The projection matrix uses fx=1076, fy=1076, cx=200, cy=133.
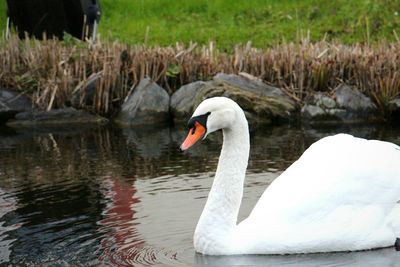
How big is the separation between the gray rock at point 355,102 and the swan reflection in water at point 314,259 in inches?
280

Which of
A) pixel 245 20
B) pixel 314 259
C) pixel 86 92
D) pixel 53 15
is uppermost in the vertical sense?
pixel 53 15

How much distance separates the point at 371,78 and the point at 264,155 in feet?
11.0

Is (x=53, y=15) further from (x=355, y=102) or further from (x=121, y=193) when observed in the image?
(x=121, y=193)

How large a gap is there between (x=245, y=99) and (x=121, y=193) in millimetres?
5014

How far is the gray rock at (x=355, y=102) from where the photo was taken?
14.5 m

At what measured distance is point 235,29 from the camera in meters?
20.8

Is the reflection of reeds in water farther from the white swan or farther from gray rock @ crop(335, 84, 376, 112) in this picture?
the white swan

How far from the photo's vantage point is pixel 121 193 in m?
9.84

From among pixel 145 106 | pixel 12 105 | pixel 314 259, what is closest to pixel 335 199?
pixel 314 259

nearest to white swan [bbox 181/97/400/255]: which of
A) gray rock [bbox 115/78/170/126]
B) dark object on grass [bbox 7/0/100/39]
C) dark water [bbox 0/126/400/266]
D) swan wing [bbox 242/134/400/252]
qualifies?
swan wing [bbox 242/134/400/252]

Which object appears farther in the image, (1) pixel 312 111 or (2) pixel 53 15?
(2) pixel 53 15

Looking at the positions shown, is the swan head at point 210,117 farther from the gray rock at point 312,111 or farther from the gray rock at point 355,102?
the gray rock at point 355,102

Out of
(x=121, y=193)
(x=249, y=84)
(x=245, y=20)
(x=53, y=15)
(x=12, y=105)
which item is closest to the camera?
(x=121, y=193)

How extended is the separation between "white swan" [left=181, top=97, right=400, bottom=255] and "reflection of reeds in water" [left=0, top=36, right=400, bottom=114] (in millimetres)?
6951
